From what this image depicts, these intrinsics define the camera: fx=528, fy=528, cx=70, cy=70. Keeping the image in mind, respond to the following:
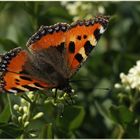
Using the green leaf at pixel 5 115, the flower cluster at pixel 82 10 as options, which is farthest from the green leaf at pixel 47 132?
the flower cluster at pixel 82 10

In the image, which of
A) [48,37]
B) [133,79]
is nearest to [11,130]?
[48,37]

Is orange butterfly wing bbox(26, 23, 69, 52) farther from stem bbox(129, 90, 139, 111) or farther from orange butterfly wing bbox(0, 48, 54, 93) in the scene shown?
stem bbox(129, 90, 139, 111)

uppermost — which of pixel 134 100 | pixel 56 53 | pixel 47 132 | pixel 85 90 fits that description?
pixel 56 53

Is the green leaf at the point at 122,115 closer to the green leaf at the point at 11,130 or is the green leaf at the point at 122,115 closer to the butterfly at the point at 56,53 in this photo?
the butterfly at the point at 56,53

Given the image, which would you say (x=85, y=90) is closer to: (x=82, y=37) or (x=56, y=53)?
(x=56, y=53)

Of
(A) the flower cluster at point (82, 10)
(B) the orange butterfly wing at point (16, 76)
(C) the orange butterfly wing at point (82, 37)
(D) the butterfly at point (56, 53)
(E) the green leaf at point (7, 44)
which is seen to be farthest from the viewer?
(A) the flower cluster at point (82, 10)

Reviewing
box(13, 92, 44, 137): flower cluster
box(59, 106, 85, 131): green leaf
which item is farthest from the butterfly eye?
box(13, 92, 44, 137): flower cluster
